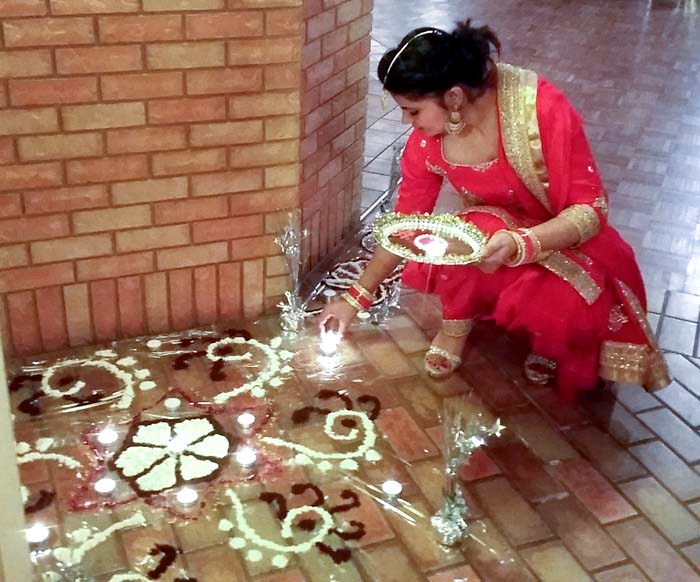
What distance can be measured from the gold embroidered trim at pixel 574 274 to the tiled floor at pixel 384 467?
0.97 feet

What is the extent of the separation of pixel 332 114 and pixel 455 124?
58cm

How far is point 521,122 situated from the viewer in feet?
6.21

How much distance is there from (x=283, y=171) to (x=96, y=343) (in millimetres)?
636

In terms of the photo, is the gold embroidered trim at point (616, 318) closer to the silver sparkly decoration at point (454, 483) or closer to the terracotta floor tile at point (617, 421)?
the terracotta floor tile at point (617, 421)

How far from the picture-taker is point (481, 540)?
167cm

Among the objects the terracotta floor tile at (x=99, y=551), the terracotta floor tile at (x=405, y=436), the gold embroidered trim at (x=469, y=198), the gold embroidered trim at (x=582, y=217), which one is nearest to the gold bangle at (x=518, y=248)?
the gold embroidered trim at (x=582, y=217)

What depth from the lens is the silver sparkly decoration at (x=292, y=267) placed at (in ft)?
7.38

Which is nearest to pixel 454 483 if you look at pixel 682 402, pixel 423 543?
pixel 423 543

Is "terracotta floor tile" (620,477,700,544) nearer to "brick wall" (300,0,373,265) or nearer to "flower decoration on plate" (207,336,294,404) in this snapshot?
"flower decoration on plate" (207,336,294,404)

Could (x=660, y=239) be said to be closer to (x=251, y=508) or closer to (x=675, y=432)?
(x=675, y=432)

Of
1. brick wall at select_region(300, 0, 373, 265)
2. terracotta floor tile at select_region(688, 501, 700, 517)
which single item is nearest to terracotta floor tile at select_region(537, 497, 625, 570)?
terracotta floor tile at select_region(688, 501, 700, 517)

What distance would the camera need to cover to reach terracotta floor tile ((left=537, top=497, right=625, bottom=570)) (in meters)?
1.64

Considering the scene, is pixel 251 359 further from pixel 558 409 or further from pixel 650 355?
pixel 650 355

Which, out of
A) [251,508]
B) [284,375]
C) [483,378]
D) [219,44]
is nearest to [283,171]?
[219,44]
